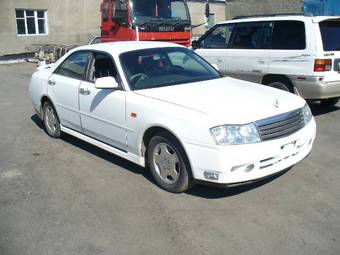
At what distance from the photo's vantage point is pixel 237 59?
28.0 feet

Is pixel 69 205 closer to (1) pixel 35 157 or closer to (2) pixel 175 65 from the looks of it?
(1) pixel 35 157

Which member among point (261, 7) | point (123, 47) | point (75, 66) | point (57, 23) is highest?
point (261, 7)

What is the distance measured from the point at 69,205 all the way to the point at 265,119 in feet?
6.99

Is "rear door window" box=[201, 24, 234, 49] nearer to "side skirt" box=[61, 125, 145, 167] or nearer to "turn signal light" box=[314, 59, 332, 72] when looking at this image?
"turn signal light" box=[314, 59, 332, 72]

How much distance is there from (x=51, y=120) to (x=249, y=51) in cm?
389

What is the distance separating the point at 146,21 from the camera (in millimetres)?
11938

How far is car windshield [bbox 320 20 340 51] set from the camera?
7.38 m

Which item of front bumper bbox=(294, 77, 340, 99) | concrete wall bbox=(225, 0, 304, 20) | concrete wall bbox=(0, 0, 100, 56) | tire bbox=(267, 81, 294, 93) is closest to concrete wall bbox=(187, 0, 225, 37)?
concrete wall bbox=(225, 0, 304, 20)

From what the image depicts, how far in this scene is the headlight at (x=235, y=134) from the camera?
408cm

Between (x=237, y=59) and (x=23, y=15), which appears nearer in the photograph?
(x=237, y=59)

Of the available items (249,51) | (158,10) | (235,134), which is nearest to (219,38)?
(249,51)

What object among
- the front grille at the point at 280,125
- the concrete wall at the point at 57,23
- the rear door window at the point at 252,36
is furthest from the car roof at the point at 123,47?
the concrete wall at the point at 57,23

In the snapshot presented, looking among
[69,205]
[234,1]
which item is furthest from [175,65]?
[234,1]

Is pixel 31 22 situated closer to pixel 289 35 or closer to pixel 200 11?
pixel 200 11
